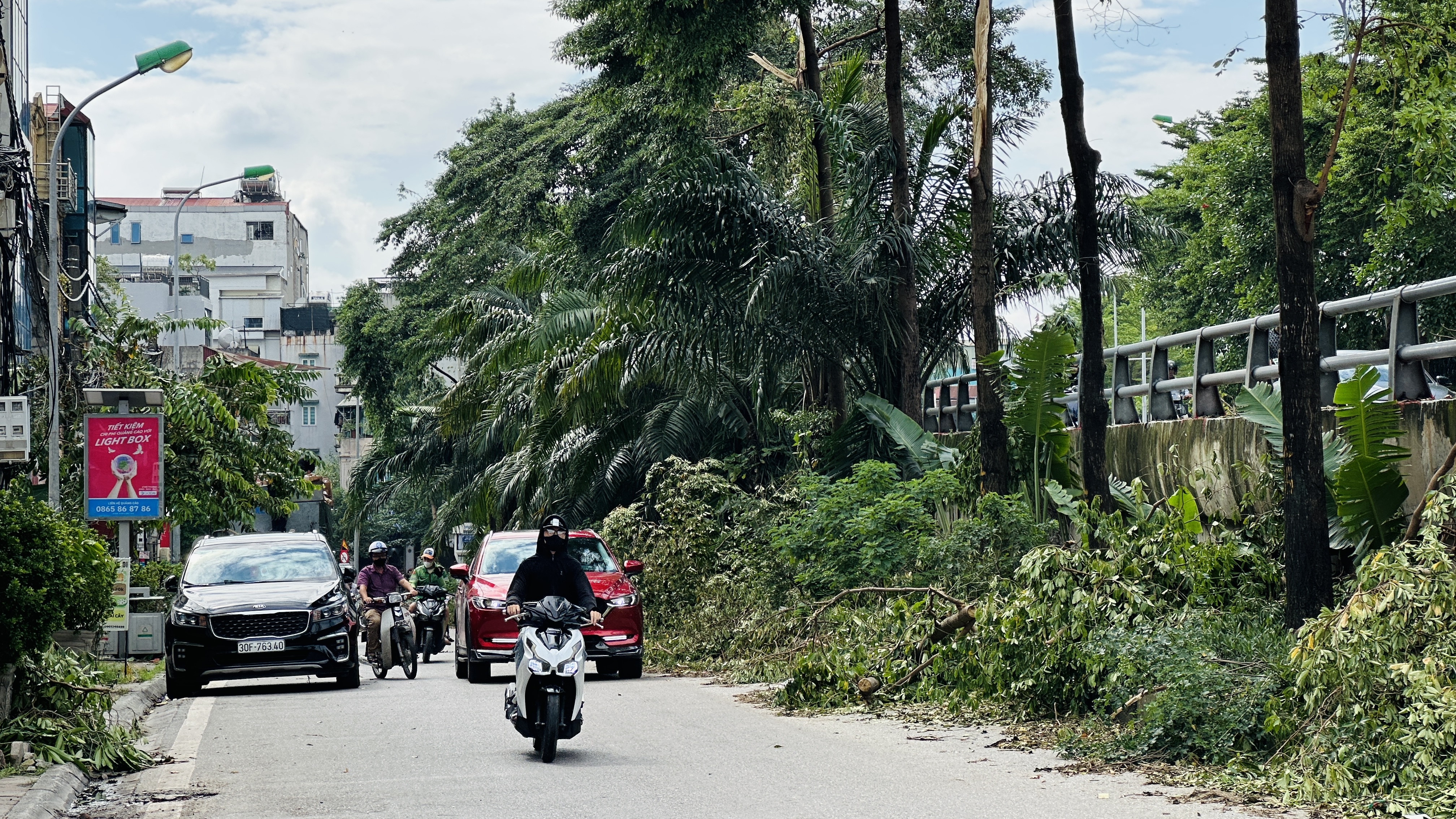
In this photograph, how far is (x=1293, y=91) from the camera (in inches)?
454

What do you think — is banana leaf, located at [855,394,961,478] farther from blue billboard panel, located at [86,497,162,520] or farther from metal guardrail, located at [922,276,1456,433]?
blue billboard panel, located at [86,497,162,520]

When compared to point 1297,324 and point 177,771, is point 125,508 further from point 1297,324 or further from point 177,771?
point 1297,324

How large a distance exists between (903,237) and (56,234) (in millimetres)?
11018

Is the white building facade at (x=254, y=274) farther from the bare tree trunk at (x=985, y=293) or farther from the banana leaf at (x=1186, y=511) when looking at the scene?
the banana leaf at (x=1186, y=511)

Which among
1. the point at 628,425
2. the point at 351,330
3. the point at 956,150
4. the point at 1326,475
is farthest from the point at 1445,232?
the point at 351,330

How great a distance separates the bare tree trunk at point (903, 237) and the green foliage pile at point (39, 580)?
12.4 meters

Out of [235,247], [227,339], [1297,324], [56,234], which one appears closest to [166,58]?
[56,234]

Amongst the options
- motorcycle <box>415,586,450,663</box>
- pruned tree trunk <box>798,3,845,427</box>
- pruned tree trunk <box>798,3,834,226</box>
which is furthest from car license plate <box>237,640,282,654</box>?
pruned tree trunk <box>798,3,834,226</box>

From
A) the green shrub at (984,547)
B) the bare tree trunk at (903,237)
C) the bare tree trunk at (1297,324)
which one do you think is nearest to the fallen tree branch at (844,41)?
the bare tree trunk at (903,237)

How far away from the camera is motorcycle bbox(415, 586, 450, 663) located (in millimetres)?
23047

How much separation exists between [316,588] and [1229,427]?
9.75 metres

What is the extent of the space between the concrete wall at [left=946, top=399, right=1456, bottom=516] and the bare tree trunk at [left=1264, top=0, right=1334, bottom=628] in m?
0.85

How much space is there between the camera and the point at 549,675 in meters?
10.9

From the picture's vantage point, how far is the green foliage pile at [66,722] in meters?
10.6
